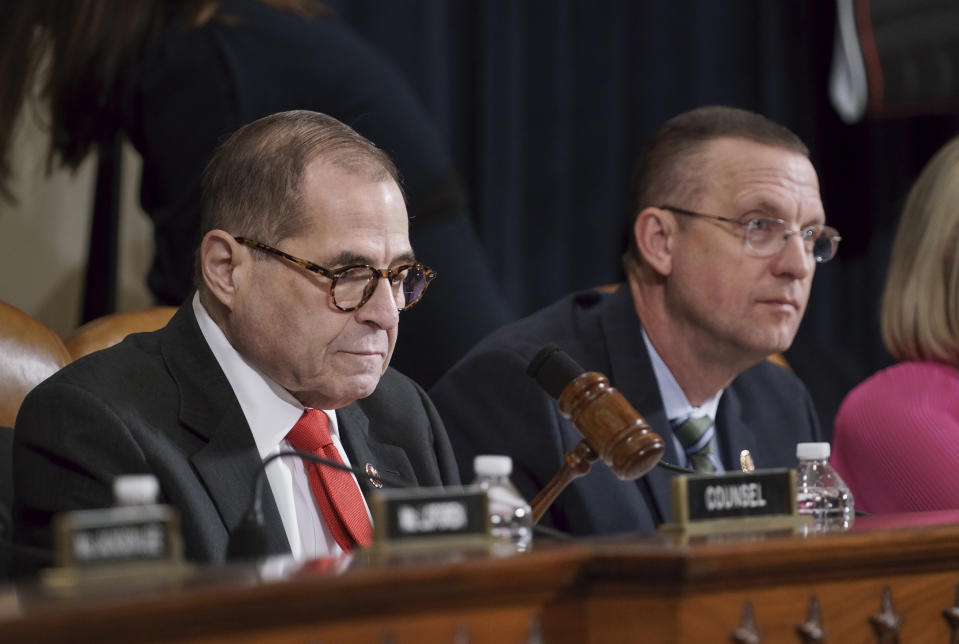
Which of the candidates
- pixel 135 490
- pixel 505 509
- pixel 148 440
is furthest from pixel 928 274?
pixel 135 490

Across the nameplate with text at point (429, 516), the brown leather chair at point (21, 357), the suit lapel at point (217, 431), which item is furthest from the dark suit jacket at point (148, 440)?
the nameplate with text at point (429, 516)

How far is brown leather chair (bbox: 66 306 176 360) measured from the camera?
232cm

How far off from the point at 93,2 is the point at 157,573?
1879 millimetres

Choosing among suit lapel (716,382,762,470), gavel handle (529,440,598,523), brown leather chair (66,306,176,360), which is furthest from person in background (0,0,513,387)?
gavel handle (529,440,598,523)

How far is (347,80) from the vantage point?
9.14ft

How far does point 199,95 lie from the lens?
266 cm

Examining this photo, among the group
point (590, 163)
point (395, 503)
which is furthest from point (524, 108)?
point (395, 503)

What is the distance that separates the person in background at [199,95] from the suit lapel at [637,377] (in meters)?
0.38

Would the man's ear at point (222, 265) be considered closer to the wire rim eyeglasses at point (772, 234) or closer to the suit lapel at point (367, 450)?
the suit lapel at point (367, 450)

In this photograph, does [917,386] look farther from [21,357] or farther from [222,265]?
[21,357]

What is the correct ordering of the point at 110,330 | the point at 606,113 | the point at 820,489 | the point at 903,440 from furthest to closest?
1. the point at 606,113
2. the point at 903,440
3. the point at 110,330
4. the point at 820,489

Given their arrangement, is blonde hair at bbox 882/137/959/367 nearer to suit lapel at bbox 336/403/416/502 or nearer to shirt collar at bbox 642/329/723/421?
shirt collar at bbox 642/329/723/421

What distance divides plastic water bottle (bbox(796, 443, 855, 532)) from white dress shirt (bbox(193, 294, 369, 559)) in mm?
607

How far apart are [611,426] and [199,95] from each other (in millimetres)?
1426
